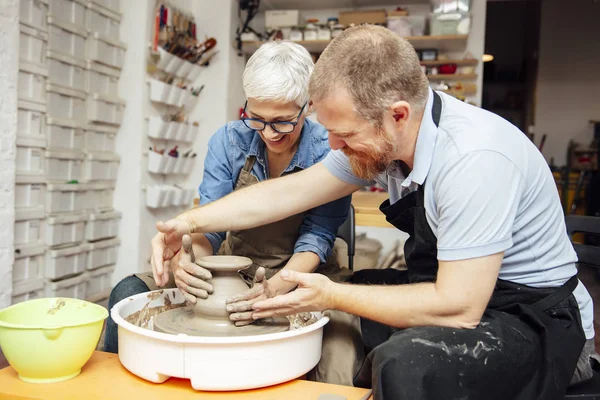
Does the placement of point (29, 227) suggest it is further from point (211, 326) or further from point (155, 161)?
point (211, 326)

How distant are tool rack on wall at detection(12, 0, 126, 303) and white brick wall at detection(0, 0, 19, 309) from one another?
0.21 metres

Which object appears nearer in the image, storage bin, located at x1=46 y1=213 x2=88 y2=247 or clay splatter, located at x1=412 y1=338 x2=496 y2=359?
clay splatter, located at x1=412 y1=338 x2=496 y2=359

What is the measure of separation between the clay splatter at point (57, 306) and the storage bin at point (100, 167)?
8.02ft

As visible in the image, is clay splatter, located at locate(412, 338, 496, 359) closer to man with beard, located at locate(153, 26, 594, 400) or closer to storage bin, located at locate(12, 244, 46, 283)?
man with beard, located at locate(153, 26, 594, 400)

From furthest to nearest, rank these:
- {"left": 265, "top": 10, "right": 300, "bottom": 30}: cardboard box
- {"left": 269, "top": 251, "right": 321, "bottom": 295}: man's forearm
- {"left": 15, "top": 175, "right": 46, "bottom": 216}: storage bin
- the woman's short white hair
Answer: {"left": 265, "top": 10, "right": 300, "bottom": 30}: cardboard box → {"left": 15, "top": 175, "right": 46, "bottom": 216}: storage bin → {"left": 269, "top": 251, "right": 321, "bottom": 295}: man's forearm → the woman's short white hair

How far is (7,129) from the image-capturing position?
2.79m

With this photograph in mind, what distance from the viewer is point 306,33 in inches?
201

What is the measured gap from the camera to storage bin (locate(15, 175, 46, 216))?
3104 mm

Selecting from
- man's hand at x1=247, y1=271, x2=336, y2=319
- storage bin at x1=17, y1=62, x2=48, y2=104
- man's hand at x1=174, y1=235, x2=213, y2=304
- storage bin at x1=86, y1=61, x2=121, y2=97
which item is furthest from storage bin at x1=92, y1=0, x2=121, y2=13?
man's hand at x1=247, y1=271, x2=336, y2=319

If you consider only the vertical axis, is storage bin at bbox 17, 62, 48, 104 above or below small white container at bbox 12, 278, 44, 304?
above

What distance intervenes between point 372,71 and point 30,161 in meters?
2.54

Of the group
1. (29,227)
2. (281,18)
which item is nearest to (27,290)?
(29,227)

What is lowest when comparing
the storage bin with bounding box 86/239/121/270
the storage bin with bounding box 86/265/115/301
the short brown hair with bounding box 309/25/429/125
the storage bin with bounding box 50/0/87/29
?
the storage bin with bounding box 86/265/115/301

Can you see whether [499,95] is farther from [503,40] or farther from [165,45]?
[165,45]
